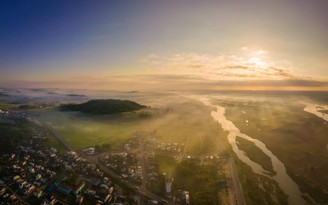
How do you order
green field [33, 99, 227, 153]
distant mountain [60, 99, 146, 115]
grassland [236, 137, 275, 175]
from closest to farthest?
1. grassland [236, 137, 275, 175]
2. green field [33, 99, 227, 153]
3. distant mountain [60, 99, 146, 115]

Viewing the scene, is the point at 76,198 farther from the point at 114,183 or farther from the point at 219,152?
the point at 219,152

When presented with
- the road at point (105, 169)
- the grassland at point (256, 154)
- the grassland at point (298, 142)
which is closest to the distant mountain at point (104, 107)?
the road at point (105, 169)

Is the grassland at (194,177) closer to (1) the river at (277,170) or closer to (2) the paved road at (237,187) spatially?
(2) the paved road at (237,187)

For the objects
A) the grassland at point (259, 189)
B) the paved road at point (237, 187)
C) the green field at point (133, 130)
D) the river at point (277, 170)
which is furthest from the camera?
the green field at point (133, 130)

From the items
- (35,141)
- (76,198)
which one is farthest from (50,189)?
(35,141)

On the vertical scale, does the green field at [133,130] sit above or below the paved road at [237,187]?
above

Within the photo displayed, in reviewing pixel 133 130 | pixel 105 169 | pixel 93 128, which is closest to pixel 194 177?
pixel 105 169

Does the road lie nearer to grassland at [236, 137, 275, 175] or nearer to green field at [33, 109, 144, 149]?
green field at [33, 109, 144, 149]

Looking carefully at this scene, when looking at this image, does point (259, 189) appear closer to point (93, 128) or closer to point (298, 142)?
point (298, 142)

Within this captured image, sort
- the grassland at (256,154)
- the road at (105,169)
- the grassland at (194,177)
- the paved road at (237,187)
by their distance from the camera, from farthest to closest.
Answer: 1. the grassland at (256,154)
2. the grassland at (194,177)
3. the road at (105,169)
4. the paved road at (237,187)

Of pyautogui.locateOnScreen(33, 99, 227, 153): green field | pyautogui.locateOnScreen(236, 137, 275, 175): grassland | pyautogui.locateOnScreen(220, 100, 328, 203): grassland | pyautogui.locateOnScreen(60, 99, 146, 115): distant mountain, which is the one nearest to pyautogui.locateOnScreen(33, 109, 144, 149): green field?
pyautogui.locateOnScreen(33, 99, 227, 153): green field

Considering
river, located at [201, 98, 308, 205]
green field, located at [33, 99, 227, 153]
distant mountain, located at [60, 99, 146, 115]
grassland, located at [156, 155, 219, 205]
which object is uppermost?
distant mountain, located at [60, 99, 146, 115]
